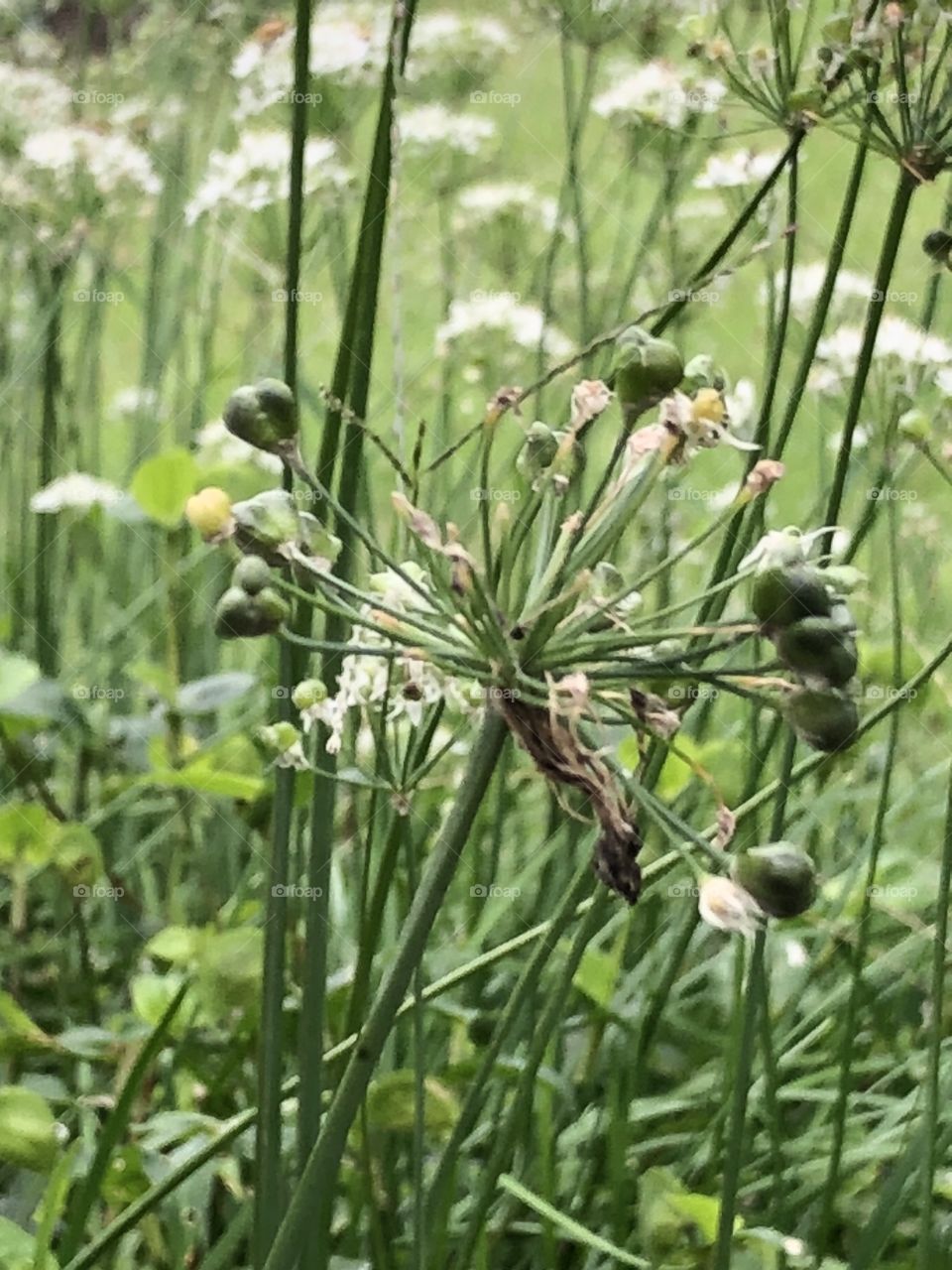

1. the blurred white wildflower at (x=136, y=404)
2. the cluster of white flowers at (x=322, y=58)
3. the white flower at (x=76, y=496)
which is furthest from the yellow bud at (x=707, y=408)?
the blurred white wildflower at (x=136, y=404)

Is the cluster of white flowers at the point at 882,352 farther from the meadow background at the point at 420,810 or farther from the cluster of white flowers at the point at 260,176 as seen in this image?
the cluster of white flowers at the point at 260,176

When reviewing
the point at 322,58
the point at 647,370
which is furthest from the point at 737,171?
the point at 647,370

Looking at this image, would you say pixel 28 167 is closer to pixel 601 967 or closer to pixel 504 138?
pixel 504 138

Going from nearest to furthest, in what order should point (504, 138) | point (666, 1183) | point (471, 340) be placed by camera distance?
point (666, 1183), point (471, 340), point (504, 138)

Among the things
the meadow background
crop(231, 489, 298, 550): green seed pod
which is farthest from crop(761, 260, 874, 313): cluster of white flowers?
crop(231, 489, 298, 550): green seed pod

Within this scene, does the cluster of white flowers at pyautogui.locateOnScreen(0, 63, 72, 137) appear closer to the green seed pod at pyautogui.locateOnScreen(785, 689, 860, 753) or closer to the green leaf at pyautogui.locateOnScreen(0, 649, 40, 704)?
the green leaf at pyautogui.locateOnScreen(0, 649, 40, 704)

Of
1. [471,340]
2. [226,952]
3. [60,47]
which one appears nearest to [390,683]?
[226,952]

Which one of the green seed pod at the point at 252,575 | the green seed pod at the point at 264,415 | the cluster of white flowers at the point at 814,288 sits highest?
the cluster of white flowers at the point at 814,288
